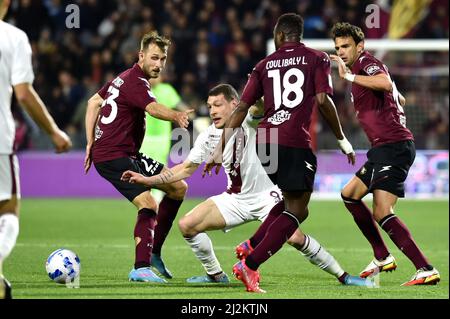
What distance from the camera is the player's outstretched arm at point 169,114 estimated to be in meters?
7.02

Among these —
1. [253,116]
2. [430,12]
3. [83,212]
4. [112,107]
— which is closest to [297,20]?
[253,116]

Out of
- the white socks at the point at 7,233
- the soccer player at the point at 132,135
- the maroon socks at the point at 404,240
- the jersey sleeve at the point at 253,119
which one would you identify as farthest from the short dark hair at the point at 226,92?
the white socks at the point at 7,233

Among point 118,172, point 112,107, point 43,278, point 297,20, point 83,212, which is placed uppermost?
point 297,20

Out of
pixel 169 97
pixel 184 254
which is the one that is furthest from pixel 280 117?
pixel 169 97

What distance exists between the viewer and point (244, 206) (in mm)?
7852

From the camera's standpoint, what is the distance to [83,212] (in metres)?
14.9

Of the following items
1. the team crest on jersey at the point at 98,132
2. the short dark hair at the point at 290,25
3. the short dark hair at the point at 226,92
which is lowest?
the team crest on jersey at the point at 98,132

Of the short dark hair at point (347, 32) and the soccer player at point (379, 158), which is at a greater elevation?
the short dark hair at point (347, 32)

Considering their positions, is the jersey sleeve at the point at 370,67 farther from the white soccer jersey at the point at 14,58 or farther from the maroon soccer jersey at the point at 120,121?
the white soccer jersey at the point at 14,58

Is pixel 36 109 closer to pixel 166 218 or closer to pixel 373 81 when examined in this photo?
pixel 166 218

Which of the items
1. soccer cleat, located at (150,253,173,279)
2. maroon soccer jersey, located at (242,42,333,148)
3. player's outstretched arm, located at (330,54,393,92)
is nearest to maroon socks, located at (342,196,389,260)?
player's outstretched arm, located at (330,54,393,92)

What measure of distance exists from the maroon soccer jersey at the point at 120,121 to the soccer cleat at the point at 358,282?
2.07 metres
